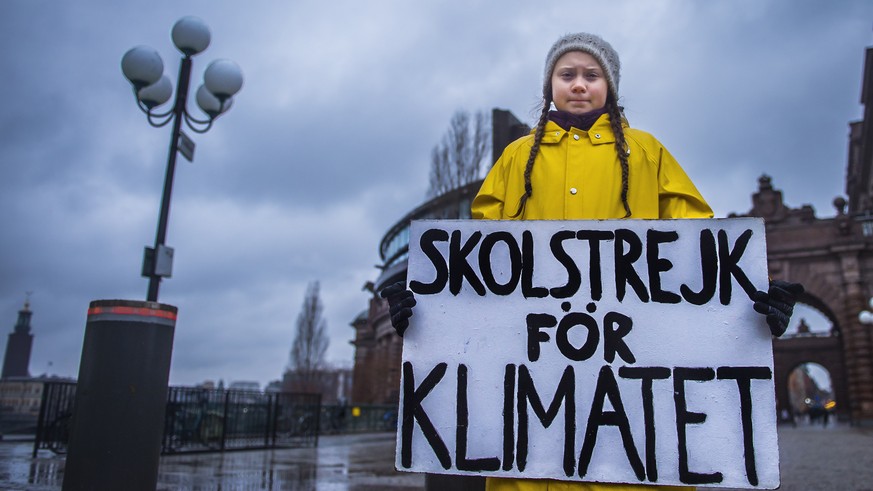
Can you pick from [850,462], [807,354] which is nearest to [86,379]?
[850,462]

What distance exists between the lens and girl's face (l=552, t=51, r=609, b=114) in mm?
2787

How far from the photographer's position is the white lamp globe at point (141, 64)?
8.35 meters

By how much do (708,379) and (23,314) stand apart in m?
157

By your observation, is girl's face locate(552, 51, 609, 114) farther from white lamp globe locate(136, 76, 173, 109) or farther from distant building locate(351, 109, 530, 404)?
distant building locate(351, 109, 530, 404)

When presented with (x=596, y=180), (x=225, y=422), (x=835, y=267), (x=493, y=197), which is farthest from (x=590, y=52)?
(x=835, y=267)

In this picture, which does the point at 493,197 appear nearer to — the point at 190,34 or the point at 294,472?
the point at 294,472

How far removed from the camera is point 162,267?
7.43m

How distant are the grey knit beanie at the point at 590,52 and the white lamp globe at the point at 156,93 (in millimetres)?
7389

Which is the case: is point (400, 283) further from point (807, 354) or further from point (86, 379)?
point (807, 354)

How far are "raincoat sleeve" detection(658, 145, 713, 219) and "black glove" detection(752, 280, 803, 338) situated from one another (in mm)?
427

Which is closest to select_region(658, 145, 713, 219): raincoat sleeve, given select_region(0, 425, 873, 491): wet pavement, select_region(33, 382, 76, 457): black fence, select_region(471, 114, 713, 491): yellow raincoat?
select_region(471, 114, 713, 491): yellow raincoat

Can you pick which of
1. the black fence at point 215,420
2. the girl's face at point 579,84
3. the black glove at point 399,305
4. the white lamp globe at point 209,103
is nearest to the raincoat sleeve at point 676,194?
the girl's face at point 579,84

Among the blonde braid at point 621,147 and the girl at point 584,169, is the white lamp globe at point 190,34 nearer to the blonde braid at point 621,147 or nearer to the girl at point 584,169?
the girl at point 584,169

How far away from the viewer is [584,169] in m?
2.54
